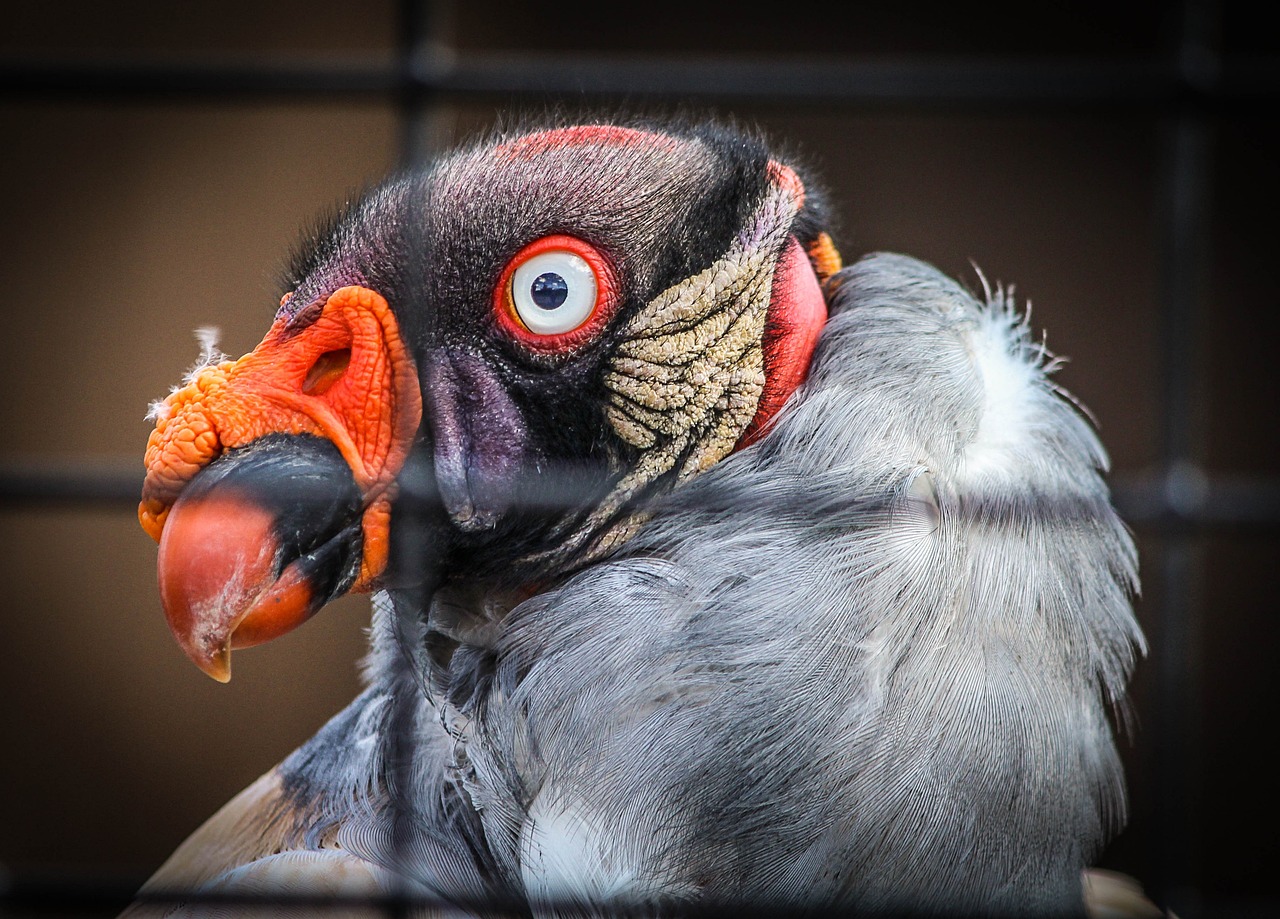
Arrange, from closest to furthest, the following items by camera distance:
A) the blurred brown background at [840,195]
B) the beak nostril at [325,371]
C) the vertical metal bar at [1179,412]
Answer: the vertical metal bar at [1179,412] < the beak nostril at [325,371] < the blurred brown background at [840,195]

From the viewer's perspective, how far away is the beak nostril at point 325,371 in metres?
1.30

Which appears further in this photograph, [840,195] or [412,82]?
[840,195]

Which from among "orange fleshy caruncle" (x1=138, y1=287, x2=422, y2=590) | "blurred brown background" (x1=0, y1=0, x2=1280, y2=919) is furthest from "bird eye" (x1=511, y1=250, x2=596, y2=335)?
"blurred brown background" (x1=0, y1=0, x2=1280, y2=919)

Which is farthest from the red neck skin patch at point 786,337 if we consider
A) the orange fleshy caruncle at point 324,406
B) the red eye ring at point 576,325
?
the orange fleshy caruncle at point 324,406

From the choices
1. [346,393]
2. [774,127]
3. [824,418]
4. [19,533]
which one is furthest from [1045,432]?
[19,533]

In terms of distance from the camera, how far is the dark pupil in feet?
4.34

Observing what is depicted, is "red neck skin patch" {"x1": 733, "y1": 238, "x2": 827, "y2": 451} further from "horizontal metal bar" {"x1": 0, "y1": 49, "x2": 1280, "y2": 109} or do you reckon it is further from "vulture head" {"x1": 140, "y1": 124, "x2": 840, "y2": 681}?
"horizontal metal bar" {"x1": 0, "y1": 49, "x2": 1280, "y2": 109}

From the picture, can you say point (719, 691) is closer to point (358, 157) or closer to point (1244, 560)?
point (358, 157)

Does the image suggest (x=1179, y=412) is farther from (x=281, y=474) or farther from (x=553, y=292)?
(x=281, y=474)

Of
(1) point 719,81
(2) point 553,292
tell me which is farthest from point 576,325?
(1) point 719,81

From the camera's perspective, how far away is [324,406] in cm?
128

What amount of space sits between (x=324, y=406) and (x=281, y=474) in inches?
3.9

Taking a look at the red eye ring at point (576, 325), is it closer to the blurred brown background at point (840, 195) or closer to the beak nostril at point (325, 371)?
the beak nostril at point (325, 371)

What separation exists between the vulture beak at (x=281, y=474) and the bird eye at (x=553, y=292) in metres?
0.15
